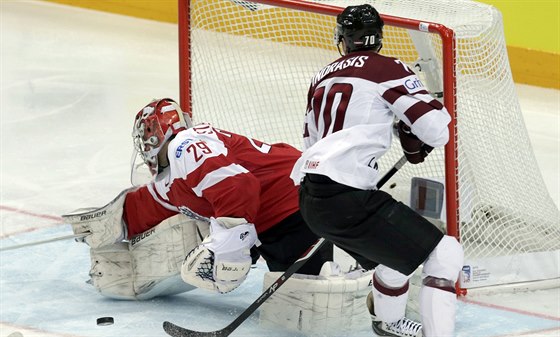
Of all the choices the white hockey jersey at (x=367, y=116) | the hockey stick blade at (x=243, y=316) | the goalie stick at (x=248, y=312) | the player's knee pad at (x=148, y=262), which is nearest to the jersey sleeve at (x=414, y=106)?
the white hockey jersey at (x=367, y=116)

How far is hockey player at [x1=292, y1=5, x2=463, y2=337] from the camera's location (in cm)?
344

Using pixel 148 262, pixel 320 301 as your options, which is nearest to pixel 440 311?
pixel 320 301

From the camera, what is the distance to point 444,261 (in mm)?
3449

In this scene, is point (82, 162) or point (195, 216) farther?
point (82, 162)

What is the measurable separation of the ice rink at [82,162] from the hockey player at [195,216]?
0.53 ft

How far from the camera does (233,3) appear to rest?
17.0ft

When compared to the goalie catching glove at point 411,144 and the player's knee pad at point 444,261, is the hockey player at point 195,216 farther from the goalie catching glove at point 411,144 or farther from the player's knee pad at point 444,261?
the player's knee pad at point 444,261

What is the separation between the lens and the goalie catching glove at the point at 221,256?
384cm

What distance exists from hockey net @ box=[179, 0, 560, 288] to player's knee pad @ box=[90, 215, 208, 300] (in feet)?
2.92

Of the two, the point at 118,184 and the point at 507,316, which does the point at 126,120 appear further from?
the point at 507,316

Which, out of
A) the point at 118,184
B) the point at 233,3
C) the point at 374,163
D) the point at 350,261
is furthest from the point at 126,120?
the point at 374,163

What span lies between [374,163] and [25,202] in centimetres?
217

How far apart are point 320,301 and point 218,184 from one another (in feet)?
1.59

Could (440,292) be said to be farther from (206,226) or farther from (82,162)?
(82,162)
